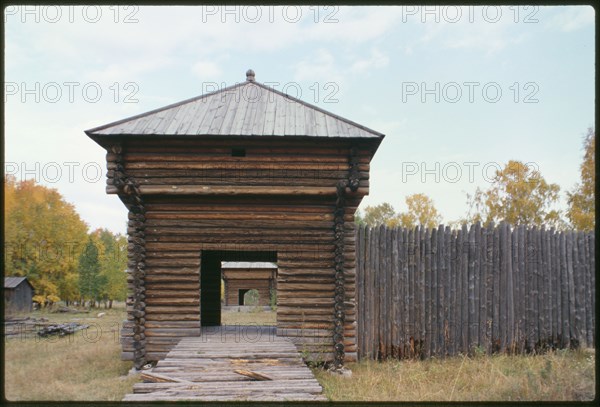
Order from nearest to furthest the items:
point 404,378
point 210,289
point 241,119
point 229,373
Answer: point 229,373 < point 404,378 < point 241,119 < point 210,289

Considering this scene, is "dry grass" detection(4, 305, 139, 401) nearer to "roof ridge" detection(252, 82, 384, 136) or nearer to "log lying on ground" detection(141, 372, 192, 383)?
"log lying on ground" detection(141, 372, 192, 383)

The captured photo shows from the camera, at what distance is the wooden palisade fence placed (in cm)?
1132


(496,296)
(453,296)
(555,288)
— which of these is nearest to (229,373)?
(453,296)

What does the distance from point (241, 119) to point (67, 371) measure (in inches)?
257

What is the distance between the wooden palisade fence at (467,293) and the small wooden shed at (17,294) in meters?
27.6

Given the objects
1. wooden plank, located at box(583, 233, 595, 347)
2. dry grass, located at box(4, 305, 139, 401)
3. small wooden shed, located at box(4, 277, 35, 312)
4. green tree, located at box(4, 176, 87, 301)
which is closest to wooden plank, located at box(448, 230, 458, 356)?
wooden plank, located at box(583, 233, 595, 347)

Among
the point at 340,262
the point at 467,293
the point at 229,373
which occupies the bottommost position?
the point at 229,373

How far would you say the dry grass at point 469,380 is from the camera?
7.28 metres

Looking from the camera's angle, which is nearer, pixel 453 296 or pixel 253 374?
pixel 253 374

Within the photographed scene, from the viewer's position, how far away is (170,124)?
10.7 metres

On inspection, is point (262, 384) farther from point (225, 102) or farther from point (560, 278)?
point (560, 278)

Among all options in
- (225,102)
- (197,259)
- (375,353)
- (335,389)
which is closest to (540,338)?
(375,353)

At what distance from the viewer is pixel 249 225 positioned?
10.6 m

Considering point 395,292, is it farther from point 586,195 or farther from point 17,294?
point 17,294
